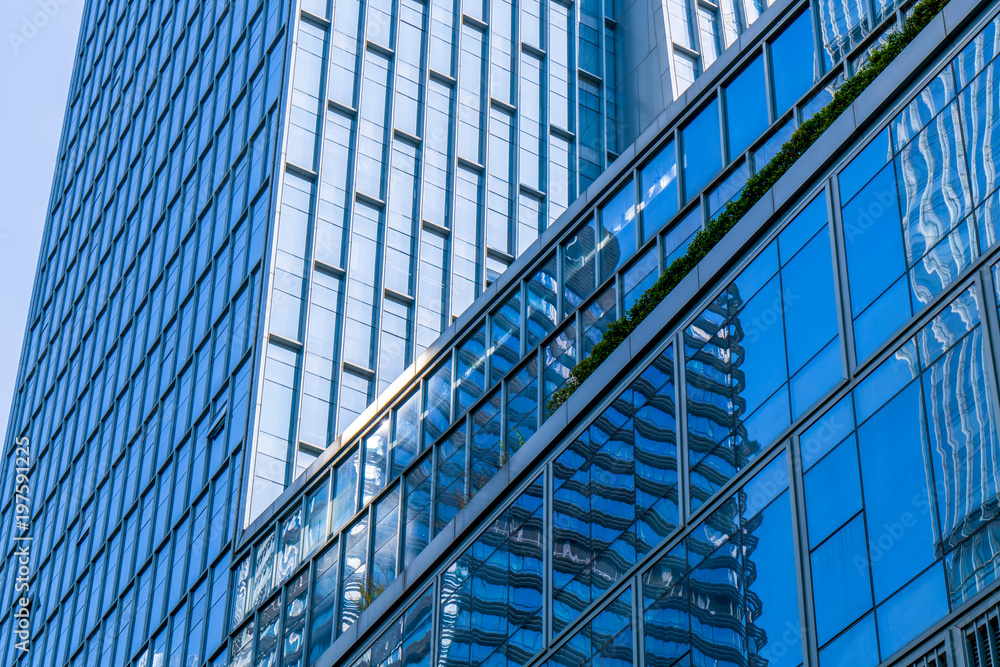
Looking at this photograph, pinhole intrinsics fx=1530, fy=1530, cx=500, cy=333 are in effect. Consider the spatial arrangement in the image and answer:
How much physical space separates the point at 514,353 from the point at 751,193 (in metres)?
8.30

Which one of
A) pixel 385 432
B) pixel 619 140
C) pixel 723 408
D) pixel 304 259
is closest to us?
pixel 723 408

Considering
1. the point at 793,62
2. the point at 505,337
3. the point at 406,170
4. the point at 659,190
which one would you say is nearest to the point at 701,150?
the point at 659,190

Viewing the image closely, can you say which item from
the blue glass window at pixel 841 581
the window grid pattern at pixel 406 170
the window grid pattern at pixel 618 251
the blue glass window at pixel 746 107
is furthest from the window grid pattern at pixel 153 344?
the blue glass window at pixel 841 581

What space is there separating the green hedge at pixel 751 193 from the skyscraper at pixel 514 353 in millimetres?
710

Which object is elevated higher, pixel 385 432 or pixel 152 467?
pixel 152 467

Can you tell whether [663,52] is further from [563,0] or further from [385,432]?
[385,432]

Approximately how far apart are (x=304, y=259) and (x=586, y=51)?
1998 centimetres

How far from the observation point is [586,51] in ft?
210

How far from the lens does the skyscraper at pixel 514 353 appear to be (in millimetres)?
22266

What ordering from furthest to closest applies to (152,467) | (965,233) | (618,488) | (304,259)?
(152,467) → (304,259) → (618,488) → (965,233)

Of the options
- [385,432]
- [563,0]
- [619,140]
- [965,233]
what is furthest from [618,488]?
[563,0]

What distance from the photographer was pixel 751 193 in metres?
28.6

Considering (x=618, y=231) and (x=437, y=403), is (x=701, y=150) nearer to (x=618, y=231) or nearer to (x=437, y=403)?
(x=618, y=231)

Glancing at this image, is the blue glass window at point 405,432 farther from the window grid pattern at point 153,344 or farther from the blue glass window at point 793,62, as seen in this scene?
the blue glass window at point 793,62
